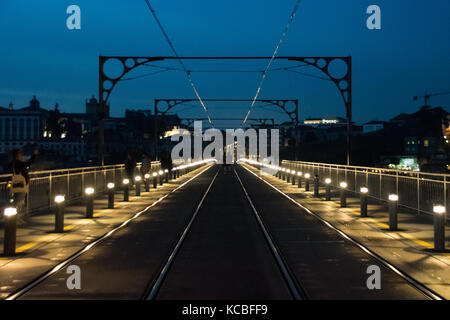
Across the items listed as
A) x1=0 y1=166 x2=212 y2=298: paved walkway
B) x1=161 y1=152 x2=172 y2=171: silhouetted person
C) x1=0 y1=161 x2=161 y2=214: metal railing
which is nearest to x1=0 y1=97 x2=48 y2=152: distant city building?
x1=161 y1=152 x2=172 y2=171: silhouetted person

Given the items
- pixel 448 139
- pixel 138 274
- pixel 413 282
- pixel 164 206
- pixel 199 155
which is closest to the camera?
pixel 413 282

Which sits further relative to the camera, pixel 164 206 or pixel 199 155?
pixel 199 155

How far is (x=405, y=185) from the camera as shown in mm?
20062

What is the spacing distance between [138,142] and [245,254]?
165 m

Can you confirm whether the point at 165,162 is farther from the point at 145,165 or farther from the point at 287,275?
the point at 287,275

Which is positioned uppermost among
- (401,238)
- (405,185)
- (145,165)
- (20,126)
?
(20,126)

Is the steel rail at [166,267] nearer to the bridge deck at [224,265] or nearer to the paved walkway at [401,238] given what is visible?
the bridge deck at [224,265]

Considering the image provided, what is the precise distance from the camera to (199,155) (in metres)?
116

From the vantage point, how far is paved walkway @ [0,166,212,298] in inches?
383

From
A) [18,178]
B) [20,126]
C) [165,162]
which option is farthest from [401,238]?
[20,126]

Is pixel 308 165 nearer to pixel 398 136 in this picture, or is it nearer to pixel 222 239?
pixel 222 239

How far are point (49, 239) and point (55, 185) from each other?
716 centimetres
